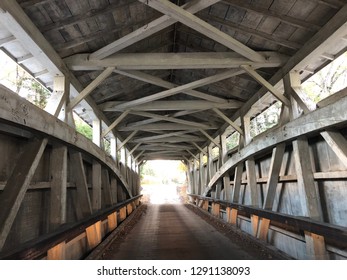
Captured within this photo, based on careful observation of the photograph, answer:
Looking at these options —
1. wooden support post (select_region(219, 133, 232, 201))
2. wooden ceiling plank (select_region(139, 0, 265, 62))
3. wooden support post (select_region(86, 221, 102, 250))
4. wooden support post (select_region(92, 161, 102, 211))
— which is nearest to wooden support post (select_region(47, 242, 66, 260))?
wooden support post (select_region(86, 221, 102, 250))

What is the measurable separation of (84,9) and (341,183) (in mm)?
3783

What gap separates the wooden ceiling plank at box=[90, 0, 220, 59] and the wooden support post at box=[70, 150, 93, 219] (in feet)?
5.21

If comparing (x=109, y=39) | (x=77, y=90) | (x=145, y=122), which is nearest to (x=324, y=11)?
(x=109, y=39)

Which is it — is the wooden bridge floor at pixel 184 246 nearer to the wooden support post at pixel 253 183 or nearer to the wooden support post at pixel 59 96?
the wooden support post at pixel 253 183

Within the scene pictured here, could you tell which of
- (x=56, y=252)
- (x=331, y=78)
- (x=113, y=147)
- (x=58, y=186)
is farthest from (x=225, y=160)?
(x=331, y=78)

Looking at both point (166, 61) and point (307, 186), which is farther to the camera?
point (166, 61)

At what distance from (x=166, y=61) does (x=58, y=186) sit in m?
2.42

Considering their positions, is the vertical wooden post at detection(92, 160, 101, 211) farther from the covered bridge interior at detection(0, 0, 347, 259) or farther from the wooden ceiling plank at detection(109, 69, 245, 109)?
the wooden ceiling plank at detection(109, 69, 245, 109)

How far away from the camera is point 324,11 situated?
321 cm

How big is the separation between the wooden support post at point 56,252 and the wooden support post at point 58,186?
536 millimetres

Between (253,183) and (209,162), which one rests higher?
(209,162)

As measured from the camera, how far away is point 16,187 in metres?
2.47

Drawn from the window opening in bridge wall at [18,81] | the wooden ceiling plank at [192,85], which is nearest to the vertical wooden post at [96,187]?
the wooden ceiling plank at [192,85]

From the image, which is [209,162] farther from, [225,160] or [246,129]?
[246,129]
